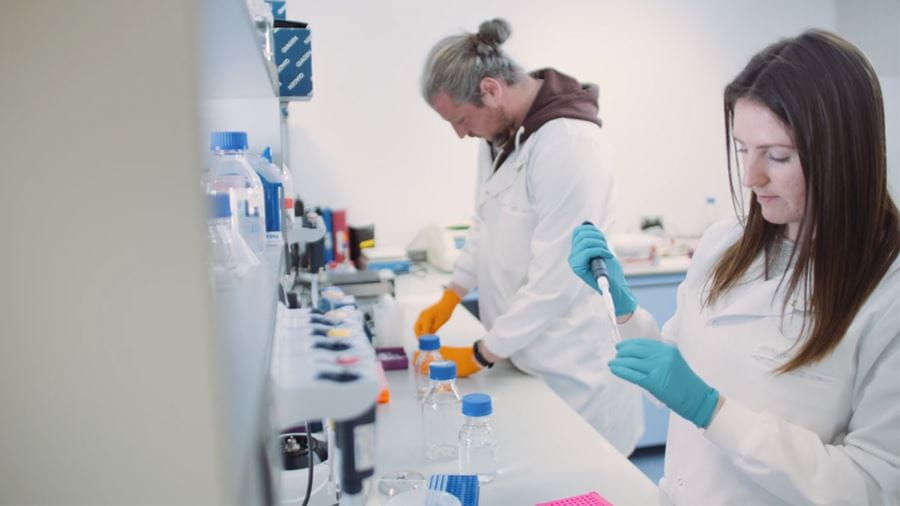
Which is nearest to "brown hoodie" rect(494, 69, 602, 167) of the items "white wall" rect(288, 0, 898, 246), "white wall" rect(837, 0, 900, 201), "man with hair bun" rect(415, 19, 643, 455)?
"man with hair bun" rect(415, 19, 643, 455)

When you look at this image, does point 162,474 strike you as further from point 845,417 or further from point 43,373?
point 845,417

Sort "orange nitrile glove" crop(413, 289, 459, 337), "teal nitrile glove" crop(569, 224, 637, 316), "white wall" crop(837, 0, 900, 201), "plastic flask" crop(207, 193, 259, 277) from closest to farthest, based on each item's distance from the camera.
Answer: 1. "plastic flask" crop(207, 193, 259, 277)
2. "teal nitrile glove" crop(569, 224, 637, 316)
3. "orange nitrile glove" crop(413, 289, 459, 337)
4. "white wall" crop(837, 0, 900, 201)

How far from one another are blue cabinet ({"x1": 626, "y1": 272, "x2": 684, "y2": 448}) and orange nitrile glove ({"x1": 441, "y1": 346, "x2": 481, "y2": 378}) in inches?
A: 58.7

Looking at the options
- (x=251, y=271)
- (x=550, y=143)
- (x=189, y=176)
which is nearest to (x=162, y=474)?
(x=189, y=176)

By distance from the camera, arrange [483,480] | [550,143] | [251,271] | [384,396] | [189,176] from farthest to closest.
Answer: [550,143] → [384,396] → [483,480] → [251,271] → [189,176]

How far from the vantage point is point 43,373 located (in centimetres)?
40

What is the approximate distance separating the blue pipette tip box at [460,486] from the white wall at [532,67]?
8.40ft

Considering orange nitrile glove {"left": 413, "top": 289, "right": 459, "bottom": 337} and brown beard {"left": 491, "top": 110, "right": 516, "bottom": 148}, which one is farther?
orange nitrile glove {"left": 413, "top": 289, "right": 459, "bottom": 337}

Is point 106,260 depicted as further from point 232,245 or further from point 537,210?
point 537,210

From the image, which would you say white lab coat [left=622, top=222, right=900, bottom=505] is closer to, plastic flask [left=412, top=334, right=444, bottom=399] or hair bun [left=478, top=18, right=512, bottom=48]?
plastic flask [left=412, top=334, right=444, bottom=399]

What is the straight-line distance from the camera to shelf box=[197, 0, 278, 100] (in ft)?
1.37

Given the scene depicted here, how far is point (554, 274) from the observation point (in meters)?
1.85

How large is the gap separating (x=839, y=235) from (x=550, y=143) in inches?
36.4

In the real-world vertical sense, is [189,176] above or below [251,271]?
above
